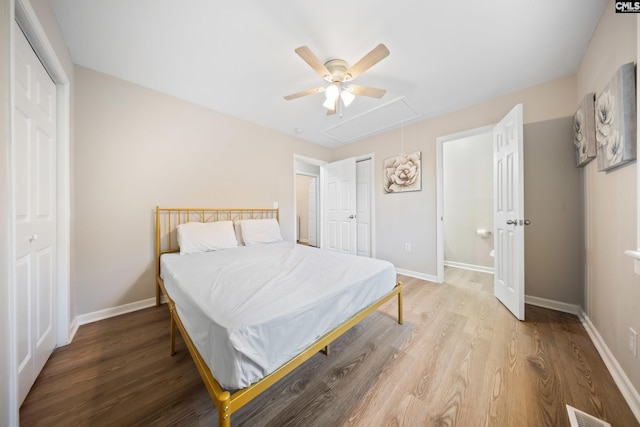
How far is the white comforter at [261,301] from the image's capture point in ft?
2.88

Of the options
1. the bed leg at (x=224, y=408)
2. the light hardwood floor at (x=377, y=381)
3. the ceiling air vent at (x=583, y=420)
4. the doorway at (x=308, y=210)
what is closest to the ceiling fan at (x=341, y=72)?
the bed leg at (x=224, y=408)

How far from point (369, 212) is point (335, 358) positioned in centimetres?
278

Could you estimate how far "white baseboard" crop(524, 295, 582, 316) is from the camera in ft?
6.82

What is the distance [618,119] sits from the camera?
1258 mm

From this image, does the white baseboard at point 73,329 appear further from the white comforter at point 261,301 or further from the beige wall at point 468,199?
the beige wall at point 468,199

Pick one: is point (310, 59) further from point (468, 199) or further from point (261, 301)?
point (468, 199)

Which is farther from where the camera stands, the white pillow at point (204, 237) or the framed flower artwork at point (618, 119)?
the white pillow at point (204, 237)

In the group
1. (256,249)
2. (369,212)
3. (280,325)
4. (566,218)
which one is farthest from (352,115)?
(280,325)

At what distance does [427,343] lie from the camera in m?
1.66

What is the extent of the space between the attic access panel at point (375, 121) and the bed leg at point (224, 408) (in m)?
3.09

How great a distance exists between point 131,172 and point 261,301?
224 centimetres

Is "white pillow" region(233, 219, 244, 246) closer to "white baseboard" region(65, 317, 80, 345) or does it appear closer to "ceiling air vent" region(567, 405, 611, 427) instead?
"white baseboard" region(65, 317, 80, 345)

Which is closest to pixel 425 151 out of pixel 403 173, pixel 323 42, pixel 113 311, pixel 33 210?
pixel 403 173

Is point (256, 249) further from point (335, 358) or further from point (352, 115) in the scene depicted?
point (352, 115)
